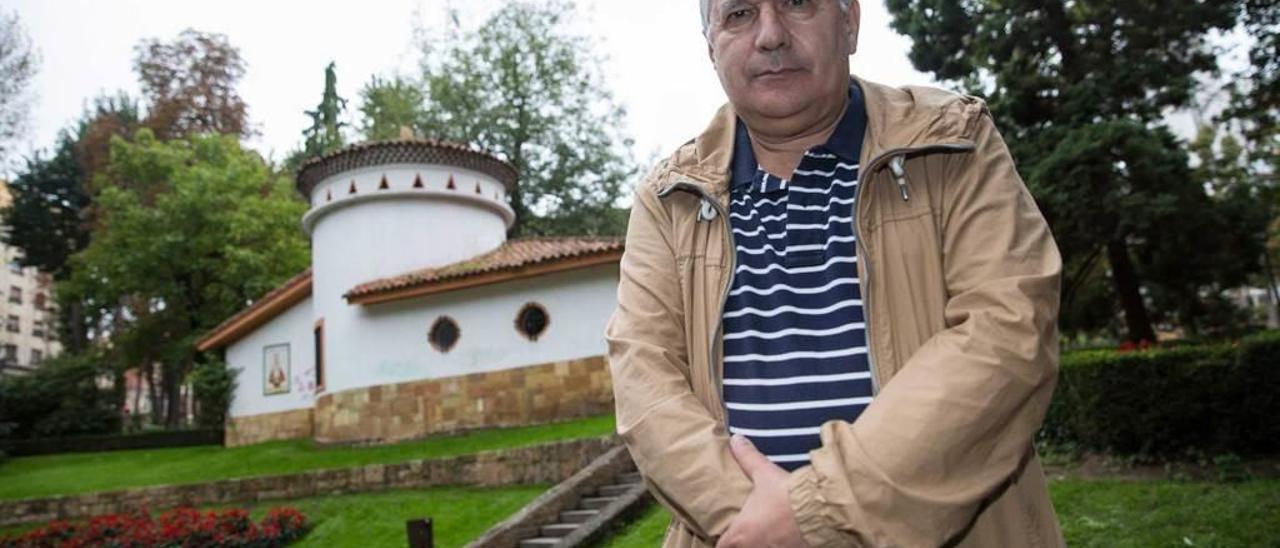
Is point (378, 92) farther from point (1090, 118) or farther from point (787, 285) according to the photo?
point (787, 285)

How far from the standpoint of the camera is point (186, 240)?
80.8 ft

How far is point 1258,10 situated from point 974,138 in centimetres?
851

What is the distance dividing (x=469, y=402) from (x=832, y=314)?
14841 mm

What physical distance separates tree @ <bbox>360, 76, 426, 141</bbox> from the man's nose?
28.6 m

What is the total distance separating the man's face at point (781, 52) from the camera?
5.56 feet

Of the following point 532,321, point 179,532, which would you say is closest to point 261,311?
point 532,321

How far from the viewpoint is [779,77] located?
5.66 feet

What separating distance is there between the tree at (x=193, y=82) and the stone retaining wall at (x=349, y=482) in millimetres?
19283

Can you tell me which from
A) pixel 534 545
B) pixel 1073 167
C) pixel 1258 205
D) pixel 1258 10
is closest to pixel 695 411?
pixel 534 545

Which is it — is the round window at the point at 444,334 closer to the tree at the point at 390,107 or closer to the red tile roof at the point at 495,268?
the red tile roof at the point at 495,268

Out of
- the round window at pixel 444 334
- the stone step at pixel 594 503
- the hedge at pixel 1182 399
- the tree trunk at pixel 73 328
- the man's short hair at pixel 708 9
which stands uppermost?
the tree trunk at pixel 73 328

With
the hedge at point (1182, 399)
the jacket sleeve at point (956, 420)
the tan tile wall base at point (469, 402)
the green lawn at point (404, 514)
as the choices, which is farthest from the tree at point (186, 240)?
the jacket sleeve at point (956, 420)

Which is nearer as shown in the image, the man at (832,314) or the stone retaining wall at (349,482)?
the man at (832,314)

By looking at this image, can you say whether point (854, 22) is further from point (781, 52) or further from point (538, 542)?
point (538, 542)
